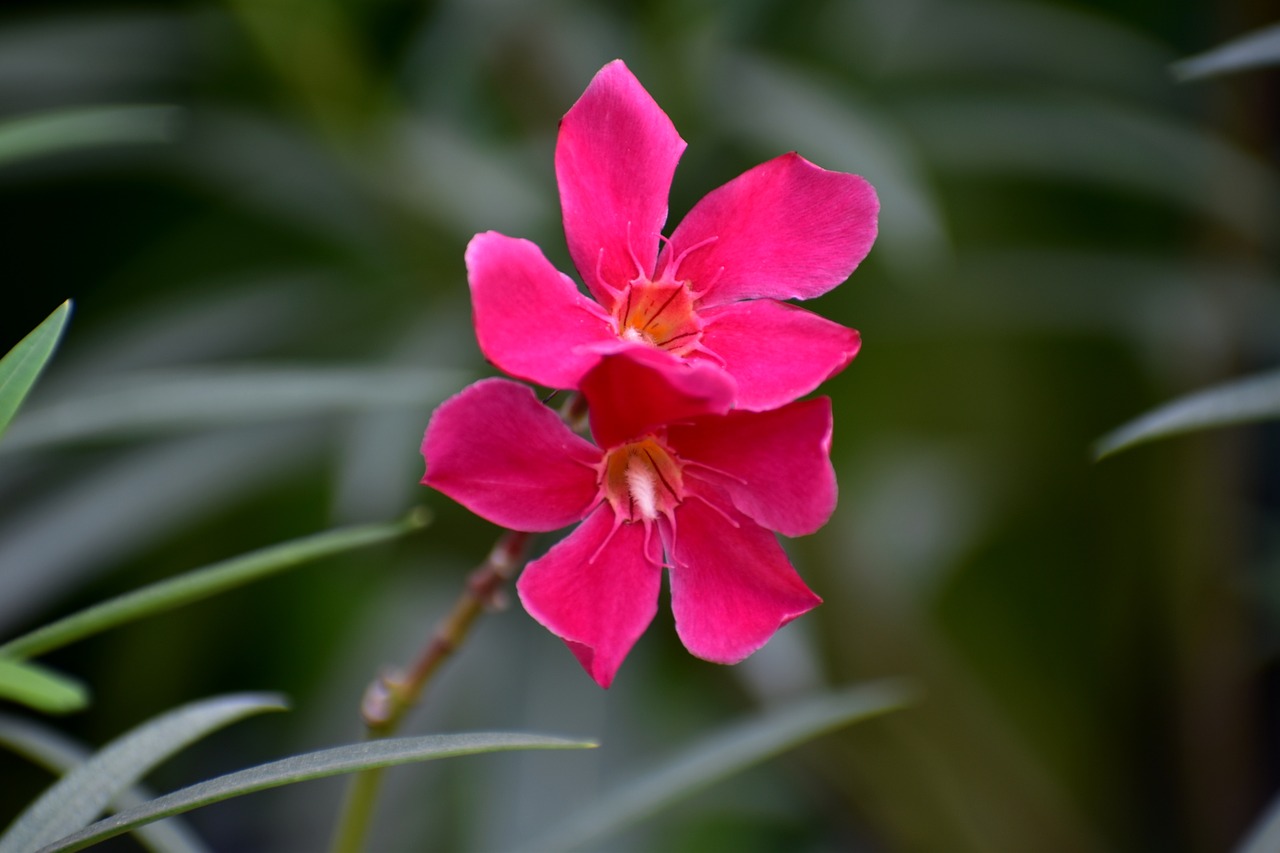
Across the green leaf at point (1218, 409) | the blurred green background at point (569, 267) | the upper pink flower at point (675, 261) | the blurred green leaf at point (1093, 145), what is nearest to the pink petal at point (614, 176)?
the upper pink flower at point (675, 261)

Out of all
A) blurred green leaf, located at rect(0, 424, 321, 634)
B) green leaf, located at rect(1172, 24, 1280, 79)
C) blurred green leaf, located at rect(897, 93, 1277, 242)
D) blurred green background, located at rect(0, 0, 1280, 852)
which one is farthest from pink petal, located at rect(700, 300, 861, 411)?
blurred green leaf, located at rect(897, 93, 1277, 242)

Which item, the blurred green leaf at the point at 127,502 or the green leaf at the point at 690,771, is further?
the blurred green leaf at the point at 127,502

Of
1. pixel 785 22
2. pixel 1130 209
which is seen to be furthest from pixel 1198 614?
pixel 785 22

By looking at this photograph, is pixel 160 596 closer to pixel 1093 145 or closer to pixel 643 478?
pixel 643 478

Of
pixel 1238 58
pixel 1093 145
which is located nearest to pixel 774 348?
pixel 1238 58

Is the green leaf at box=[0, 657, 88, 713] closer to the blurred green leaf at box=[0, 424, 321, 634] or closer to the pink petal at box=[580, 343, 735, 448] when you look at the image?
the pink petal at box=[580, 343, 735, 448]

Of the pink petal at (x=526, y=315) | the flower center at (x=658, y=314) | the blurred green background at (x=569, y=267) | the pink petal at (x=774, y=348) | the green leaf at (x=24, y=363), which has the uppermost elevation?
the green leaf at (x=24, y=363)

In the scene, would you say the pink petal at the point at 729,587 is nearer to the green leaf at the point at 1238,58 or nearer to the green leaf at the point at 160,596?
the green leaf at the point at 160,596
